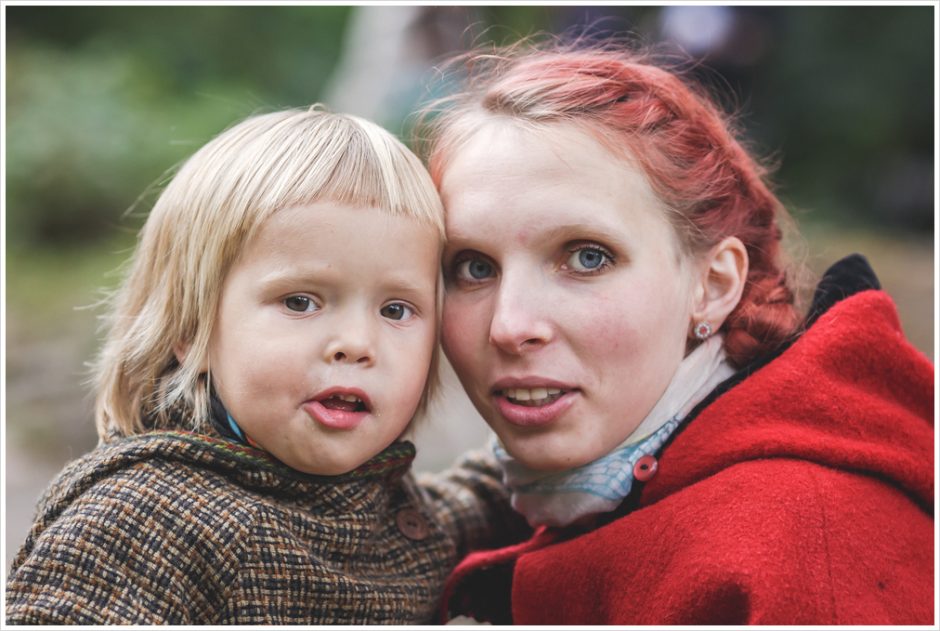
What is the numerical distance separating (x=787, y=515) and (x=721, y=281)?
2.02 feet

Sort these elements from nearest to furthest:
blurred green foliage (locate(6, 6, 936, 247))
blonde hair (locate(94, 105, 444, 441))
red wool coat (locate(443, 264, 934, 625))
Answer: red wool coat (locate(443, 264, 934, 625)), blonde hair (locate(94, 105, 444, 441)), blurred green foliage (locate(6, 6, 936, 247))

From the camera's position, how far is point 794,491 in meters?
1.74

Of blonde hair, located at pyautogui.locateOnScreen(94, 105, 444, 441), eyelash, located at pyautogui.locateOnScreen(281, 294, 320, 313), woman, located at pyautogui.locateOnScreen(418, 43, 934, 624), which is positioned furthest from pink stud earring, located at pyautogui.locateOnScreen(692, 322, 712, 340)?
eyelash, located at pyautogui.locateOnScreen(281, 294, 320, 313)

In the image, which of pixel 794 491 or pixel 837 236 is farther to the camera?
pixel 837 236

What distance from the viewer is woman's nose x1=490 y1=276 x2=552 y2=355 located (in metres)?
1.88

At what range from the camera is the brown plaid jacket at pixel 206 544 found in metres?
1.68

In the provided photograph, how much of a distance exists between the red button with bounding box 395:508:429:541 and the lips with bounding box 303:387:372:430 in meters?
0.41

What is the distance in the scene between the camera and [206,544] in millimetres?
1748

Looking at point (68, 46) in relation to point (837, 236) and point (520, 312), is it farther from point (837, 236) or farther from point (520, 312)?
point (520, 312)


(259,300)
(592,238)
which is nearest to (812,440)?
(592,238)

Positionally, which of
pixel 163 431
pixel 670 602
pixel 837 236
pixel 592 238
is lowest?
pixel 837 236

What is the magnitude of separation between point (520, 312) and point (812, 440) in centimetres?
62

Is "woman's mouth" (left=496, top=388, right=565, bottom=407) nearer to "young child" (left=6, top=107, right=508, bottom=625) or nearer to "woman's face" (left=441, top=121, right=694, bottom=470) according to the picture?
"woman's face" (left=441, top=121, right=694, bottom=470)

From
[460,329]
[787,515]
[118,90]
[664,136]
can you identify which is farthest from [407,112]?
[787,515]
